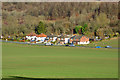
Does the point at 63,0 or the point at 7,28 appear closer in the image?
the point at 7,28

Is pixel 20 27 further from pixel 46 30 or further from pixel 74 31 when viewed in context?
pixel 74 31

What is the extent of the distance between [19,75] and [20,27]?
95017 millimetres

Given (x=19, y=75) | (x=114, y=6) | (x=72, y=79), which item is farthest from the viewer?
(x=114, y=6)

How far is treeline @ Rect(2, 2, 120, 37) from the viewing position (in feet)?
375

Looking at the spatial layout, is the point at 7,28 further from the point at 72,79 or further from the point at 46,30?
the point at 72,79

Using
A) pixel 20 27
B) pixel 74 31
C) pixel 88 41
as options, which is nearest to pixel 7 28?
pixel 20 27

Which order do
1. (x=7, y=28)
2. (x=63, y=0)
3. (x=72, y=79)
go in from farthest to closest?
1. (x=63, y=0)
2. (x=7, y=28)
3. (x=72, y=79)

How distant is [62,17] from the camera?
15462 cm

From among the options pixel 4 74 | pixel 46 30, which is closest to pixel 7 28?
pixel 46 30

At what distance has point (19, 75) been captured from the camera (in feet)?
73.0

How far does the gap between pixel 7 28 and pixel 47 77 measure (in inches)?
3559

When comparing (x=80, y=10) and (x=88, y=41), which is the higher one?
(x=80, y=10)

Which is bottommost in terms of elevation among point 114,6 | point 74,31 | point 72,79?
point 72,79

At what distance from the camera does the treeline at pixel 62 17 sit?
11421cm
